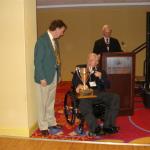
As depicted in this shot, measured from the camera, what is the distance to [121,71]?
477 centimetres

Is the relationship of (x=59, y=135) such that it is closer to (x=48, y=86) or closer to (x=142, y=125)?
(x=48, y=86)

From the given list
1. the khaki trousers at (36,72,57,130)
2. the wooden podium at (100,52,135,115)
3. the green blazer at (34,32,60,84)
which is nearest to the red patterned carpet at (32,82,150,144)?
the khaki trousers at (36,72,57,130)

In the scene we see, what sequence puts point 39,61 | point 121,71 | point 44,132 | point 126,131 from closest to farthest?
point 39,61
point 44,132
point 126,131
point 121,71

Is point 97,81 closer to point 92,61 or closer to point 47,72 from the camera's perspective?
point 92,61

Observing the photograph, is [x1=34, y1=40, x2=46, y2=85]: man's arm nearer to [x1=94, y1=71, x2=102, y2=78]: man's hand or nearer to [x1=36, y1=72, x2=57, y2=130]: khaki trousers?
[x1=36, y1=72, x2=57, y2=130]: khaki trousers

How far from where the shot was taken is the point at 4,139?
4.00 meters

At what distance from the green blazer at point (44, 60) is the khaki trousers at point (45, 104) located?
0.39ft

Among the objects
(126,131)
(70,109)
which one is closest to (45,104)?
(70,109)

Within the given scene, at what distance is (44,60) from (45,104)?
614 millimetres

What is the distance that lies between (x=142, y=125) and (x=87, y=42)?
467 cm

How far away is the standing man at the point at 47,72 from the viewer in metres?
3.93

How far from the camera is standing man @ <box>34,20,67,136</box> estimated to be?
155 inches

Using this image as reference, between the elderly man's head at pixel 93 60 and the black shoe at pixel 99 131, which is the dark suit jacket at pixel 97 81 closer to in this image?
the elderly man's head at pixel 93 60

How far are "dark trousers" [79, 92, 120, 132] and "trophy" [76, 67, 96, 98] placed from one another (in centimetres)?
7
